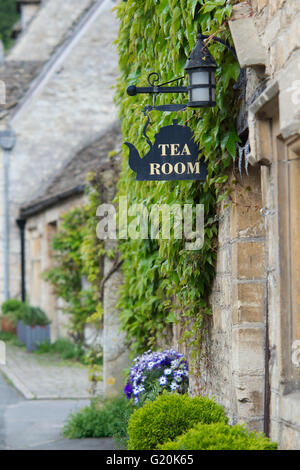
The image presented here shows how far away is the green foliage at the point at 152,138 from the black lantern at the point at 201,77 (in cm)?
13

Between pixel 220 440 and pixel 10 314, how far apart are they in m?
12.2

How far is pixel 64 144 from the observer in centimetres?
1648

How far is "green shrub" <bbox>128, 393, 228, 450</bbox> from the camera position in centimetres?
392

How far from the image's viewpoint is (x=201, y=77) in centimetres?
399

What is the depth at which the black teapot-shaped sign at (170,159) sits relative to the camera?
4281mm

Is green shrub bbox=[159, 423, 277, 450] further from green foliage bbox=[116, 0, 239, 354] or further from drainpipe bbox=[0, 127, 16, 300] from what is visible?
drainpipe bbox=[0, 127, 16, 300]

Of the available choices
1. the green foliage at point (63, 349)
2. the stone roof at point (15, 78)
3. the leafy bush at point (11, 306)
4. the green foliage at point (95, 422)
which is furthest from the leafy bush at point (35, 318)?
the green foliage at point (95, 422)

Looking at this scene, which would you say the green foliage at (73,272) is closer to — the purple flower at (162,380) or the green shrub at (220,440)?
the purple flower at (162,380)

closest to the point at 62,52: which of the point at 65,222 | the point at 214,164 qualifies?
the point at 65,222

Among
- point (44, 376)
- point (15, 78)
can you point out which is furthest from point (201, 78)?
point (15, 78)

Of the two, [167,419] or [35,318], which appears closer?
[167,419]

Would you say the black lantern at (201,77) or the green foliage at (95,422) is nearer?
the black lantern at (201,77)

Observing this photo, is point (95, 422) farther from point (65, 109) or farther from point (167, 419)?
point (65, 109)

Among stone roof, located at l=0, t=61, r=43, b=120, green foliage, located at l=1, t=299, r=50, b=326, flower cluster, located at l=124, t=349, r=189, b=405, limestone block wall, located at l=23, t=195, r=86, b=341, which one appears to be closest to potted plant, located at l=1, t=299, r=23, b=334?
green foliage, located at l=1, t=299, r=50, b=326
